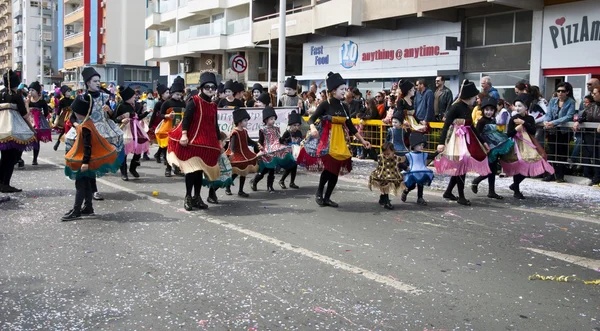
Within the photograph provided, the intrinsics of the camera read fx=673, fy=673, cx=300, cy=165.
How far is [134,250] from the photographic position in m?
6.90

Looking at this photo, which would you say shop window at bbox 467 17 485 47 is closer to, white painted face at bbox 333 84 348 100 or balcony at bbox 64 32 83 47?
white painted face at bbox 333 84 348 100

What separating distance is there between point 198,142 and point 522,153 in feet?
17.0

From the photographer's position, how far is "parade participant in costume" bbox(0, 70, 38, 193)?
35.8 ft

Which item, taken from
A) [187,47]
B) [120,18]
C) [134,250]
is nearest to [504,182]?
[134,250]

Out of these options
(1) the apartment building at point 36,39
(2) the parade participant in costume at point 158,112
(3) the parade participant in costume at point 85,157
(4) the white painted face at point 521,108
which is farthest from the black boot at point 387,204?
(1) the apartment building at point 36,39

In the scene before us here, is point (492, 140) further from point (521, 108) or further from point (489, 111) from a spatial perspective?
point (521, 108)

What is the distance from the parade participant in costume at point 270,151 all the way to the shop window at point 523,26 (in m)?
12.8

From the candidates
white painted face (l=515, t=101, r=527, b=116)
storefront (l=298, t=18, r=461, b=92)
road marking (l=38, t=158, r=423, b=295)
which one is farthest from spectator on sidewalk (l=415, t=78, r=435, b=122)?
storefront (l=298, t=18, r=461, b=92)

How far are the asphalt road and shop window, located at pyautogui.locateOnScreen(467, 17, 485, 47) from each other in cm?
1388

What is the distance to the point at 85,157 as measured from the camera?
868 cm

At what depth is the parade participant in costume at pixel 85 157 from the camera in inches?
342

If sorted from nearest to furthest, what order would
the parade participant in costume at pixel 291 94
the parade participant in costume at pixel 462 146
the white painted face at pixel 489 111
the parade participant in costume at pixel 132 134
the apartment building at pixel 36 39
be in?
the parade participant in costume at pixel 462 146 → the white painted face at pixel 489 111 → the parade participant in costume at pixel 132 134 → the parade participant in costume at pixel 291 94 → the apartment building at pixel 36 39

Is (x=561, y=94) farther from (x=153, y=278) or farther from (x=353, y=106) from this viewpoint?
(x=153, y=278)

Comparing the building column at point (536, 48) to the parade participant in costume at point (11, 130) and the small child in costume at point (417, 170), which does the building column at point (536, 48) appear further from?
the parade participant in costume at point (11, 130)
